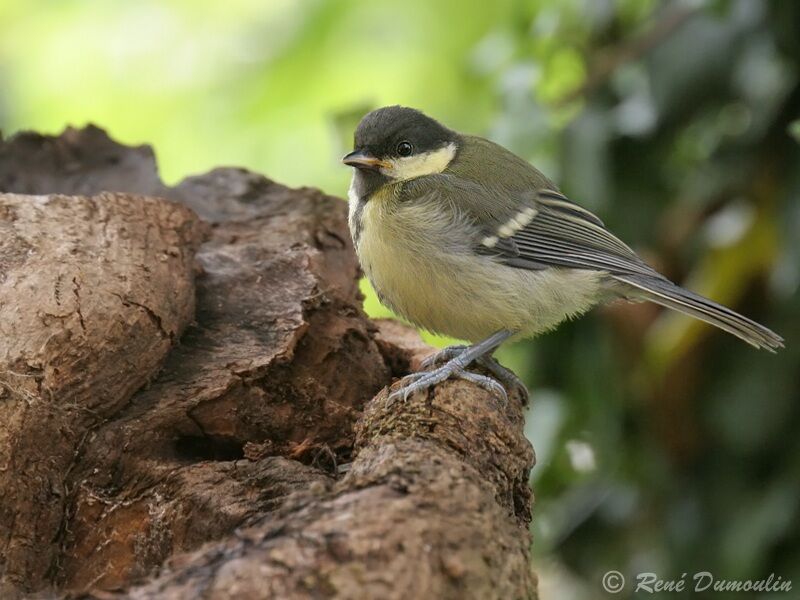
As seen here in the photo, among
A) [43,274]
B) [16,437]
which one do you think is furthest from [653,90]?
[16,437]

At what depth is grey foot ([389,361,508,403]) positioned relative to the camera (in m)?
2.25

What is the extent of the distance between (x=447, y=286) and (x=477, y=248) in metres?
0.16

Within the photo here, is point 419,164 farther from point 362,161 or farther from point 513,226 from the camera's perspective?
point 513,226

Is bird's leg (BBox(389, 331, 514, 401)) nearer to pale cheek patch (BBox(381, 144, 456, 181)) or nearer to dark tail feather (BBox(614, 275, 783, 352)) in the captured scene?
dark tail feather (BBox(614, 275, 783, 352))

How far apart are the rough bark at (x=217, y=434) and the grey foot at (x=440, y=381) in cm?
5

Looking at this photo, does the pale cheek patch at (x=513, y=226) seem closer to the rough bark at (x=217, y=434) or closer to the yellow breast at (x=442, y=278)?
the yellow breast at (x=442, y=278)

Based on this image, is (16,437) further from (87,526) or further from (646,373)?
(646,373)

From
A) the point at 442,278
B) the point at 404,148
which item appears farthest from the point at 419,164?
the point at 442,278

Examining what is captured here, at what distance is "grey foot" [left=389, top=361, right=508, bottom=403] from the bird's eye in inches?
35.8

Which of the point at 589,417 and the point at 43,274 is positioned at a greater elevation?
the point at 43,274

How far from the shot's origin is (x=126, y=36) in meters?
5.11

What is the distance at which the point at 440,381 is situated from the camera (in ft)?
7.70

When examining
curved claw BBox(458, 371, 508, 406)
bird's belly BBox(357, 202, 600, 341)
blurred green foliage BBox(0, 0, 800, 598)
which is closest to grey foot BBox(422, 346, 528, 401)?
bird's belly BBox(357, 202, 600, 341)

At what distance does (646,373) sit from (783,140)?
984 mm
